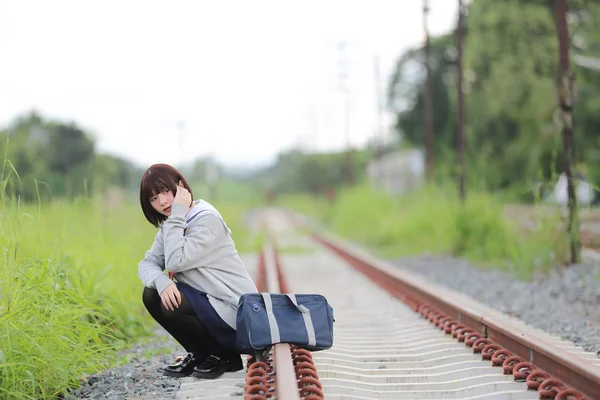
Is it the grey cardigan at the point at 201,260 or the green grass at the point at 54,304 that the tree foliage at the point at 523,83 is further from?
the grey cardigan at the point at 201,260

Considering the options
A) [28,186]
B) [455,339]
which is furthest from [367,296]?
[28,186]

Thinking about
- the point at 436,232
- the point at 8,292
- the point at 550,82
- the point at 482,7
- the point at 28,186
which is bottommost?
the point at 436,232

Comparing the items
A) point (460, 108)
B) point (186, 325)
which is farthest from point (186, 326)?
point (460, 108)

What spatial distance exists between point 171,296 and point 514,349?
78.7 inches

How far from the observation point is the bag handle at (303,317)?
4012mm

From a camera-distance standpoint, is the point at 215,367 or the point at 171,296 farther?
the point at 215,367

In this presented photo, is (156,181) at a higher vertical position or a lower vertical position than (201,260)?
higher

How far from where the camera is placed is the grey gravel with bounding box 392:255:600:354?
5.73 m

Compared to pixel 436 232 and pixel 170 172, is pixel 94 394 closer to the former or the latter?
pixel 170 172

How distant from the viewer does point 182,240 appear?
398 centimetres

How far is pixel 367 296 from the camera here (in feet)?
28.6

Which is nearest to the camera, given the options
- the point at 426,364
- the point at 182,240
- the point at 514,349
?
the point at 182,240

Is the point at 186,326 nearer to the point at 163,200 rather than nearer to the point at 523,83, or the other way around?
the point at 163,200

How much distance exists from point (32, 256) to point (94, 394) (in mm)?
1110
